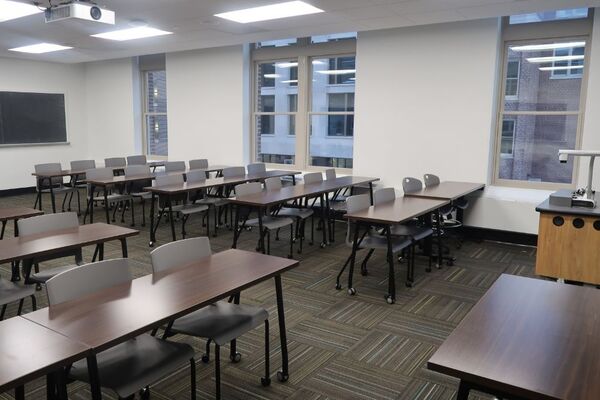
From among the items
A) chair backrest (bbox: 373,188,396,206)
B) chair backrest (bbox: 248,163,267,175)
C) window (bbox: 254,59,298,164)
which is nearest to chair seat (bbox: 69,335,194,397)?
chair backrest (bbox: 373,188,396,206)

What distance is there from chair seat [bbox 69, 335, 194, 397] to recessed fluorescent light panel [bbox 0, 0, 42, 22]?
15.1 ft

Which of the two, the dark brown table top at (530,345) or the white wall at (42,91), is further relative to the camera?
the white wall at (42,91)

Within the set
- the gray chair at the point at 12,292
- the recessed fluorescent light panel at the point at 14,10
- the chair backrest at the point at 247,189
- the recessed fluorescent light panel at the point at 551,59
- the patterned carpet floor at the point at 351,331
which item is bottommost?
the patterned carpet floor at the point at 351,331

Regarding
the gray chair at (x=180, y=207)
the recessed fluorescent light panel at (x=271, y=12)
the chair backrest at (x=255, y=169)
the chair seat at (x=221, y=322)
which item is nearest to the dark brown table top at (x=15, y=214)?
the gray chair at (x=180, y=207)

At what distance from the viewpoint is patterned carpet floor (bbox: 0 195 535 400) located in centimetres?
266

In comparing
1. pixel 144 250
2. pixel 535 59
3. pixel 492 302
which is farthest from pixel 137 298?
pixel 535 59

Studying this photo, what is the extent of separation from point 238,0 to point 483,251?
3.94 m

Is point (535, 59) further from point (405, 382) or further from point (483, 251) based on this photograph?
point (405, 382)

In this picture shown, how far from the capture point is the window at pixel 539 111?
573 cm

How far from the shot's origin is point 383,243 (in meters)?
4.20

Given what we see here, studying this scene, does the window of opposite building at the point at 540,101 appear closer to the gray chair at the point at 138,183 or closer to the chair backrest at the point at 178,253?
the chair backrest at the point at 178,253

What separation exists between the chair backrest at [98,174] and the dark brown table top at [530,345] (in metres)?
5.84

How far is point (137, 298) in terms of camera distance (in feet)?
6.79

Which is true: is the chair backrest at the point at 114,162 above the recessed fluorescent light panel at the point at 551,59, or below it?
below
